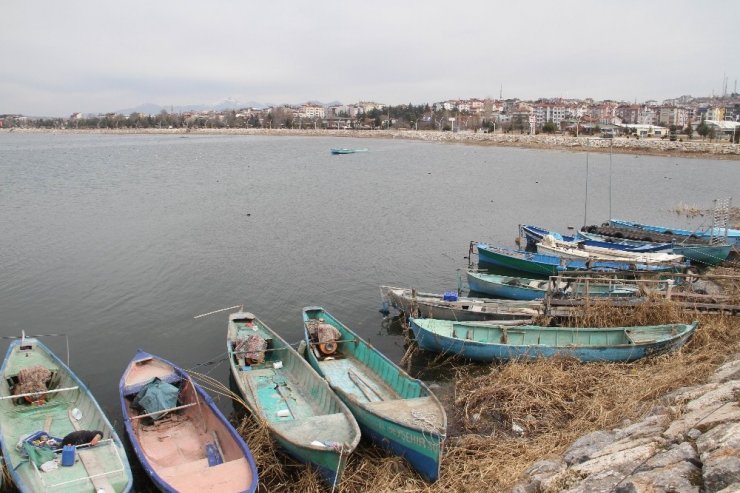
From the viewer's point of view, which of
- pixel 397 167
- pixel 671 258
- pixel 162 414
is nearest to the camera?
pixel 162 414

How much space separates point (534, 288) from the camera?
830 inches

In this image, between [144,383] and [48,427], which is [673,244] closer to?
[144,383]

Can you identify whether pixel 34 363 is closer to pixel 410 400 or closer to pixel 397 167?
pixel 410 400

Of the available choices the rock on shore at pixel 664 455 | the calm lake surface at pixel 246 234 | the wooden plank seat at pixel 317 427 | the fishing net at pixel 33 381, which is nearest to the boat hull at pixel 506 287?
the calm lake surface at pixel 246 234

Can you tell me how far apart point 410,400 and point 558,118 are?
18570 centimetres

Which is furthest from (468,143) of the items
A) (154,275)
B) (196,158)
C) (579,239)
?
(154,275)

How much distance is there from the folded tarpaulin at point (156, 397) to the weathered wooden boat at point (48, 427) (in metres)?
0.83

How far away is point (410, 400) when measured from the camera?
11.6m

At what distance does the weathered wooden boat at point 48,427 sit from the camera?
32.8ft

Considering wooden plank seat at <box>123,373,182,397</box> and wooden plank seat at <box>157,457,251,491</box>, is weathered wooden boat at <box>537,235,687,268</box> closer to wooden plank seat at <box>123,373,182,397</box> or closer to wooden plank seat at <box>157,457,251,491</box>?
wooden plank seat at <box>123,373,182,397</box>

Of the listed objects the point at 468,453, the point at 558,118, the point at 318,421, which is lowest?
the point at 468,453

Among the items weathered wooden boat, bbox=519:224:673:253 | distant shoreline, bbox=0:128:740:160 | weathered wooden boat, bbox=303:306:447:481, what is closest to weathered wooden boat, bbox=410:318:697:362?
weathered wooden boat, bbox=303:306:447:481

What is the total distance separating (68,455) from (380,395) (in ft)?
21.2

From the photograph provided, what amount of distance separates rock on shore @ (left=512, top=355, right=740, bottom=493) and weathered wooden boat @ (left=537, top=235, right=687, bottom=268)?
1459 cm
